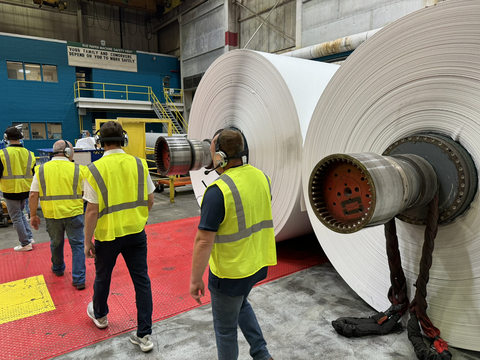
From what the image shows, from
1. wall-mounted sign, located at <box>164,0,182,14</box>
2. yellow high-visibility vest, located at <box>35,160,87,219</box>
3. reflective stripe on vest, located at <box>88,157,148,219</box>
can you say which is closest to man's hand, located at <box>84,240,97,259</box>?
reflective stripe on vest, located at <box>88,157,148,219</box>

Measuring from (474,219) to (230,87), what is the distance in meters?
2.40

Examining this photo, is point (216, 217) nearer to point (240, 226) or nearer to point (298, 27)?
point (240, 226)

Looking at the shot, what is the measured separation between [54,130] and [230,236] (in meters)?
14.5

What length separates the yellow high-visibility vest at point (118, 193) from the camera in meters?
2.02

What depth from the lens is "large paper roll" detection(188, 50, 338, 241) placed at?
9.35 ft

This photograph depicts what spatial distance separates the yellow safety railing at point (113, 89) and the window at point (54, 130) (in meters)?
1.48

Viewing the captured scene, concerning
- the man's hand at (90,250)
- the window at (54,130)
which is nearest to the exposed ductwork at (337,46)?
the man's hand at (90,250)

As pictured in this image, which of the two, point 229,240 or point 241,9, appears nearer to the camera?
point 229,240

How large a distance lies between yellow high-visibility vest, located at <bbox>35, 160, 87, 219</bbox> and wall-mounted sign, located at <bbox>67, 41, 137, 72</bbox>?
13.0 meters

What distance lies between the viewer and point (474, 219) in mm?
1775

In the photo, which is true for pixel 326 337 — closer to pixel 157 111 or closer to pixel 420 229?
pixel 420 229

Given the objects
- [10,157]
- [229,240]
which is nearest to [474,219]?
[229,240]

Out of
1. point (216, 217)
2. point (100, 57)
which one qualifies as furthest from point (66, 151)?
point (100, 57)

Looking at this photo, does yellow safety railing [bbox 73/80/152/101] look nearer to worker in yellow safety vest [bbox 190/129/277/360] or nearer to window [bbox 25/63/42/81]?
window [bbox 25/63/42/81]
